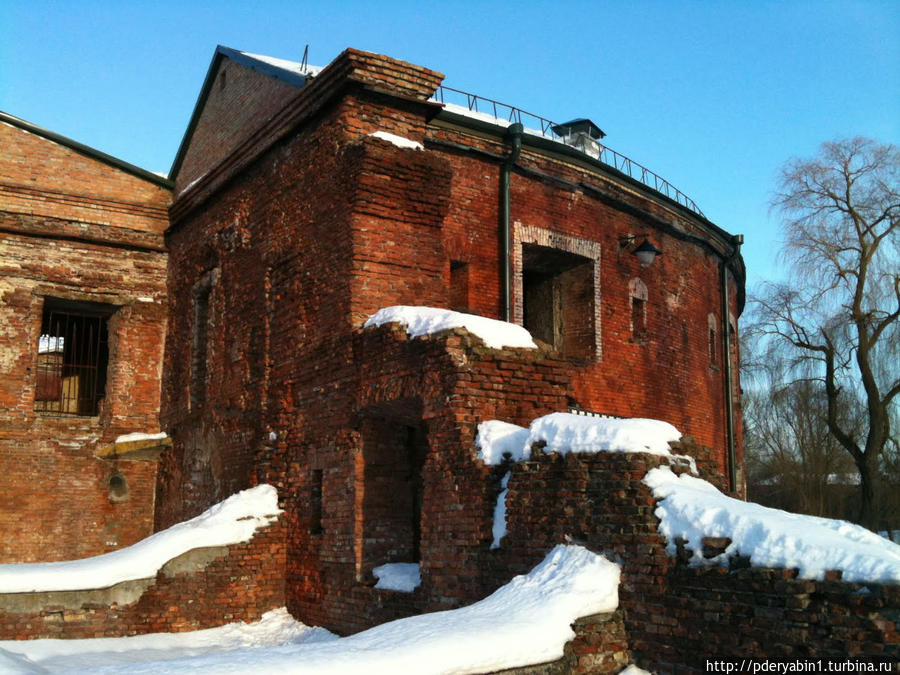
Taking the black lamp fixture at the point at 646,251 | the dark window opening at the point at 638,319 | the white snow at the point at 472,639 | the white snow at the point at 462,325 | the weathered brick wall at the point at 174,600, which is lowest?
the weathered brick wall at the point at 174,600

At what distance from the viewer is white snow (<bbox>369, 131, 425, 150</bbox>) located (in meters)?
9.17

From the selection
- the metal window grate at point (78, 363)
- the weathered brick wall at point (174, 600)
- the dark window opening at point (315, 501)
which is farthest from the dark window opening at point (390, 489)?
the metal window grate at point (78, 363)

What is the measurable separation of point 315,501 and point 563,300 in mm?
5768

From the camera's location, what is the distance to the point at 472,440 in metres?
6.89

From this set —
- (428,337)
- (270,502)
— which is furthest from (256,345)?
(428,337)

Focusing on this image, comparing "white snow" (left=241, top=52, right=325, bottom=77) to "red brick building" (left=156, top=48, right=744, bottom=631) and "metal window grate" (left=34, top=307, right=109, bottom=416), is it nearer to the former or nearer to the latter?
"red brick building" (left=156, top=48, right=744, bottom=631)

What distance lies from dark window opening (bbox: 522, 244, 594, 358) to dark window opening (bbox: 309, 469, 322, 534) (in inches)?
198

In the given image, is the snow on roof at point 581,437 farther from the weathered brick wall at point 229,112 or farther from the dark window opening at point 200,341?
the dark window opening at point 200,341

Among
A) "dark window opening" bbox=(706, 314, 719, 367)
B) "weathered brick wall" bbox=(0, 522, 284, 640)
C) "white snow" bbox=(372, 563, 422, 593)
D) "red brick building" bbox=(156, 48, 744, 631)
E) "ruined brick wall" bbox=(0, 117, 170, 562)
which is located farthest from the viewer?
"dark window opening" bbox=(706, 314, 719, 367)

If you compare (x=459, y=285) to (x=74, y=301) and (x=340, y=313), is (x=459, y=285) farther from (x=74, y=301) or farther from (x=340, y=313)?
(x=74, y=301)

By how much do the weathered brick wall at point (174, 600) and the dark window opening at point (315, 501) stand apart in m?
0.54

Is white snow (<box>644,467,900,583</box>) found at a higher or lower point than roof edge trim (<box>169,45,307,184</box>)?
lower

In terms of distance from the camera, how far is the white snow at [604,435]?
18.2 ft

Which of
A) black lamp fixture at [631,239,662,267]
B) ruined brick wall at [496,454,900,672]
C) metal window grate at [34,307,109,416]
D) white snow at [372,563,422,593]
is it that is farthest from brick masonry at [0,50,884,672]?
metal window grate at [34,307,109,416]
